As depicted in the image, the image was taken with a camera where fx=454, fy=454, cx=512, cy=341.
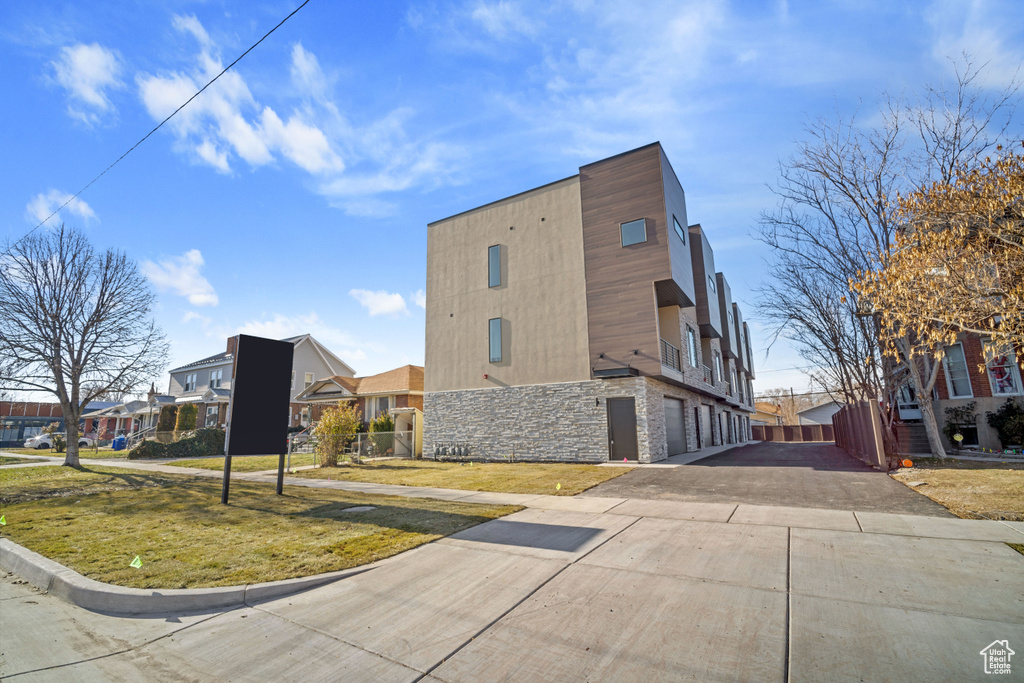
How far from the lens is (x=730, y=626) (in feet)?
12.0

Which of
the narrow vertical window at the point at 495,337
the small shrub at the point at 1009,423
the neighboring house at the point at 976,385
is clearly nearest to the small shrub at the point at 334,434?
the narrow vertical window at the point at 495,337

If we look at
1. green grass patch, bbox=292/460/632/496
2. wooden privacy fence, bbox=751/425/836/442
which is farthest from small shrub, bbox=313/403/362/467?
wooden privacy fence, bbox=751/425/836/442

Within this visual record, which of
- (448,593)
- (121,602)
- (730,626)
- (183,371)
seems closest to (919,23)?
(730,626)

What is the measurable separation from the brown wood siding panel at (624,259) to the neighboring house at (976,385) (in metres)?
11.1

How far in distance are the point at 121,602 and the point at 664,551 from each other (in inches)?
232

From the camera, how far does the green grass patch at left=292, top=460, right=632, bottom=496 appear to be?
11.2 metres

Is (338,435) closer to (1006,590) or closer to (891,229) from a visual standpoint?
(1006,590)

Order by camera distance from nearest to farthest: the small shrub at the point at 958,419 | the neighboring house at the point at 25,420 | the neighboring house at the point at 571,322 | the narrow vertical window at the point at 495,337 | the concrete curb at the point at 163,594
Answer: the concrete curb at the point at 163,594
the small shrub at the point at 958,419
the neighboring house at the point at 571,322
the narrow vertical window at the point at 495,337
the neighboring house at the point at 25,420

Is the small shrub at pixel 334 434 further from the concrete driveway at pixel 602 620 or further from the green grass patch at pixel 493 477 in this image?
the concrete driveway at pixel 602 620

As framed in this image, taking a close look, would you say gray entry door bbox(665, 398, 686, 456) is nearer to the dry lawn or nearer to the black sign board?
the dry lawn

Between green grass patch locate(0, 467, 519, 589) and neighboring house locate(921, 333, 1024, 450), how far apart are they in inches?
759

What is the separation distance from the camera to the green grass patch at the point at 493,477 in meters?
11.2

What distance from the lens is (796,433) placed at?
4903cm

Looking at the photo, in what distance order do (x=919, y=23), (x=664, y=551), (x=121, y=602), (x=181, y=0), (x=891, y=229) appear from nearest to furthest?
1. (x=121, y=602)
2. (x=664, y=551)
3. (x=181, y=0)
4. (x=919, y=23)
5. (x=891, y=229)
